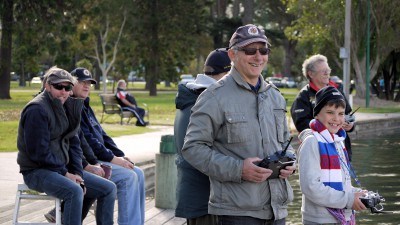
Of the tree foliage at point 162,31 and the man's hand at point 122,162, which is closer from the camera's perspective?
the man's hand at point 122,162

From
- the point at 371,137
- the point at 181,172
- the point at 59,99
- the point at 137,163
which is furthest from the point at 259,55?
the point at 371,137

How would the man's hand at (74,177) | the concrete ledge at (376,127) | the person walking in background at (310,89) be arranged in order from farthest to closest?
the concrete ledge at (376,127) → the person walking in background at (310,89) → the man's hand at (74,177)

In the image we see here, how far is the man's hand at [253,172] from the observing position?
5.24 meters

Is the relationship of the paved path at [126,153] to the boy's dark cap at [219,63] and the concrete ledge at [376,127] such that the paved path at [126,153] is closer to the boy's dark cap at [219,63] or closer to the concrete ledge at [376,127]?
the concrete ledge at [376,127]

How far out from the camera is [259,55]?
549 centimetres

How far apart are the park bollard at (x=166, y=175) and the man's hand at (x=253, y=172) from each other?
523 centimetres

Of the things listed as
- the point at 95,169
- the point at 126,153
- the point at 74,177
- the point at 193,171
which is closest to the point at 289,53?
the point at 126,153

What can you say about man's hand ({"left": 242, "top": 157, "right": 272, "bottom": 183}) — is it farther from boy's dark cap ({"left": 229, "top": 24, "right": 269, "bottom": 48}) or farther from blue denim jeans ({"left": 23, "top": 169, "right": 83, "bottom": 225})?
blue denim jeans ({"left": 23, "top": 169, "right": 83, "bottom": 225})

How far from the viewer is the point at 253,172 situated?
206 inches

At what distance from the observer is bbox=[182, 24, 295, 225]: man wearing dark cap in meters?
5.32

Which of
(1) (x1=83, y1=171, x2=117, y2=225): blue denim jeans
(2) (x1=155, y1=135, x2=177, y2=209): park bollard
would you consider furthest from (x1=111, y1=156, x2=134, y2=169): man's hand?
(2) (x1=155, y1=135, x2=177, y2=209): park bollard

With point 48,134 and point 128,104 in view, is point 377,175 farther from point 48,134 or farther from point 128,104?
point 128,104

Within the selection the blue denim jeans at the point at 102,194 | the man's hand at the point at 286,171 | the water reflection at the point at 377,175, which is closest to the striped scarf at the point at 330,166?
the man's hand at the point at 286,171

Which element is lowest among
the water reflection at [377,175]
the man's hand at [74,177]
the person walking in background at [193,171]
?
the water reflection at [377,175]
